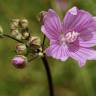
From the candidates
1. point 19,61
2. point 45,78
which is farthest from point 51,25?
point 45,78

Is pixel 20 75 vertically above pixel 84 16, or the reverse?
pixel 84 16

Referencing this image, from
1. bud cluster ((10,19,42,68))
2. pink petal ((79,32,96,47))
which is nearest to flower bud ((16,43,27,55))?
bud cluster ((10,19,42,68))

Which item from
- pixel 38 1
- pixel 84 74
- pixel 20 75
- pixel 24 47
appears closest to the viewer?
pixel 24 47

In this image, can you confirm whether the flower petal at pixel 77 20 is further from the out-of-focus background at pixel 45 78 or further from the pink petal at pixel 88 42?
the out-of-focus background at pixel 45 78

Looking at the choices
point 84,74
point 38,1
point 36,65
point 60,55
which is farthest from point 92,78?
point 60,55

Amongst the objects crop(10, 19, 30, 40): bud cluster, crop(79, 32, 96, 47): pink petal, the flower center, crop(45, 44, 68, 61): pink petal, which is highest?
crop(10, 19, 30, 40): bud cluster

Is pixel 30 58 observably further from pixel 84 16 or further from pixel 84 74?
pixel 84 74

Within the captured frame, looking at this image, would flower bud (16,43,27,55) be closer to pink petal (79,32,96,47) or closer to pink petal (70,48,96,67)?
pink petal (70,48,96,67)
